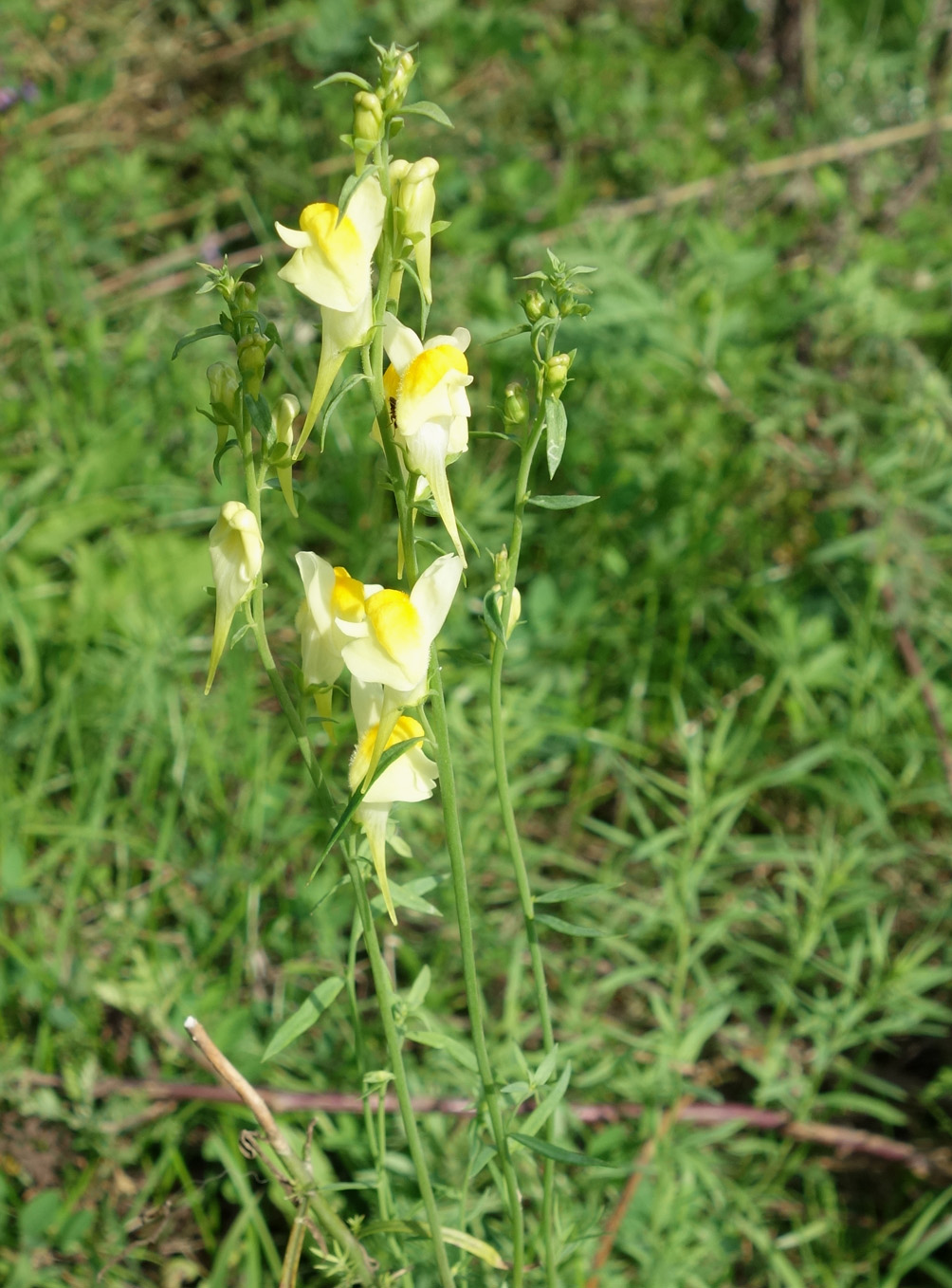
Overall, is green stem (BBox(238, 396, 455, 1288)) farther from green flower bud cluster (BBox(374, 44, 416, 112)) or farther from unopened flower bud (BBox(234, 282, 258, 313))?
green flower bud cluster (BBox(374, 44, 416, 112))

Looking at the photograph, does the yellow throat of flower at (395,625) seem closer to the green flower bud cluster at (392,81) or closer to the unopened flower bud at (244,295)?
the unopened flower bud at (244,295)

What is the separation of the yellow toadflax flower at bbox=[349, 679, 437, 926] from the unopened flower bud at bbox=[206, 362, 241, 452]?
0.72 feet

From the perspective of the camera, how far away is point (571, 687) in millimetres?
2135

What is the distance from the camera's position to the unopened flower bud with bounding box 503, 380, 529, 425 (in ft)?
2.98

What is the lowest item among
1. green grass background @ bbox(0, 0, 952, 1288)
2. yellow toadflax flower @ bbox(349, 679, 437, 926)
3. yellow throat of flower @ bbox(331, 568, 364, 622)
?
green grass background @ bbox(0, 0, 952, 1288)

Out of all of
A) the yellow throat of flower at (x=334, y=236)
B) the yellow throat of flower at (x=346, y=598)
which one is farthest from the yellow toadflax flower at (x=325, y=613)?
the yellow throat of flower at (x=334, y=236)

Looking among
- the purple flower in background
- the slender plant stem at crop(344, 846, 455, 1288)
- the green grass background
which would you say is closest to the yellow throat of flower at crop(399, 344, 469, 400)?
the green grass background

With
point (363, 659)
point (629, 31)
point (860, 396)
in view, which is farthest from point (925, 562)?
point (629, 31)

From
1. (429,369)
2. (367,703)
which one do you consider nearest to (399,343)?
(429,369)

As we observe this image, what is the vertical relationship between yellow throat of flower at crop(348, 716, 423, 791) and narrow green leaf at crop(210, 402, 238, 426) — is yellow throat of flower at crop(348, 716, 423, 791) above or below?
below

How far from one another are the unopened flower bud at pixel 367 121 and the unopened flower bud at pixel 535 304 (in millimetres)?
157

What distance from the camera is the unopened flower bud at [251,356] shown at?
84 centimetres

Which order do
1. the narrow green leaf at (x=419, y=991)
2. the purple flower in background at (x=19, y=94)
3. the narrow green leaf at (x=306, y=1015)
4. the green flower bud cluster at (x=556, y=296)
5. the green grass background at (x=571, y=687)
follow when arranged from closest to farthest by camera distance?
the green flower bud cluster at (x=556, y=296)
the narrow green leaf at (x=306, y=1015)
the narrow green leaf at (x=419, y=991)
the green grass background at (x=571, y=687)
the purple flower in background at (x=19, y=94)

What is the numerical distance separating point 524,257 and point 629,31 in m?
1.34
